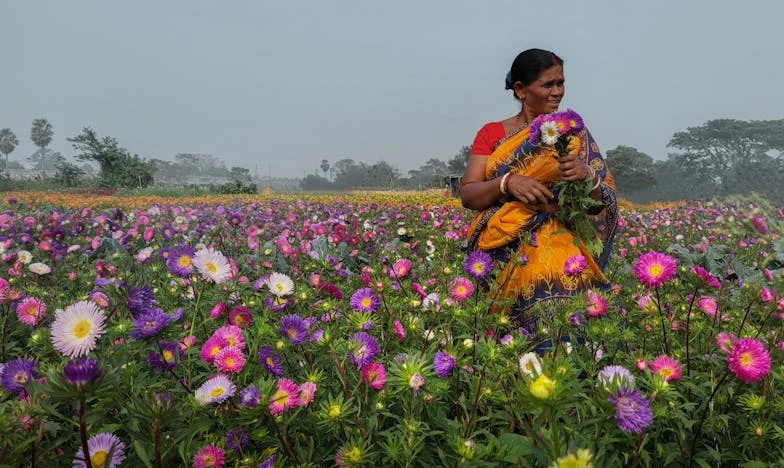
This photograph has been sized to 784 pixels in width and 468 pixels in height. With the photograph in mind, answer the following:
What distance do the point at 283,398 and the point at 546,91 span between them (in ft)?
5.37

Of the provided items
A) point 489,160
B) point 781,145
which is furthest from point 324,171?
point 489,160

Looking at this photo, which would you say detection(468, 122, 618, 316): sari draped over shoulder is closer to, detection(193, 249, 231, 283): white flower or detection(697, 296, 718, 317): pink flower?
detection(697, 296, 718, 317): pink flower

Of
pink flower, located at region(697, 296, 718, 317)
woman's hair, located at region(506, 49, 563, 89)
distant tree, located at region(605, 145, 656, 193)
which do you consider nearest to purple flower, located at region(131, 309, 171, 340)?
pink flower, located at region(697, 296, 718, 317)

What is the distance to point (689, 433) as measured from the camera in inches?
33.9

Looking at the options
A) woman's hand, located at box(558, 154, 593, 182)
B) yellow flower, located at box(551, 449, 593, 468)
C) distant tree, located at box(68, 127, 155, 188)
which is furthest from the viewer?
distant tree, located at box(68, 127, 155, 188)

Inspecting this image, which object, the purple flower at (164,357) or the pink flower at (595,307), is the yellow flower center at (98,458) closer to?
the purple flower at (164,357)

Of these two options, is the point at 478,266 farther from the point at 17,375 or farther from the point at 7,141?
the point at 7,141

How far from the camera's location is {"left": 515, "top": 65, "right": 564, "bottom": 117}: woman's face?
1885 millimetres

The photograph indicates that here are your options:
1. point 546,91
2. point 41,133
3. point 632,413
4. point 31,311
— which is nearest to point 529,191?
point 546,91

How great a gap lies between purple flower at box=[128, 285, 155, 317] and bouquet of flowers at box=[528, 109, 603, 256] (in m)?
1.23

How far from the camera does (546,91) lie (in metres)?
1.90

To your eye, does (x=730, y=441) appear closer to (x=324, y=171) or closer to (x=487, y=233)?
(x=487, y=233)

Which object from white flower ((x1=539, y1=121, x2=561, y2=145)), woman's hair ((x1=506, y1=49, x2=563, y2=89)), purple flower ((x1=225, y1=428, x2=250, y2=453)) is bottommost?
purple flower ((x1=225, y1=428, x2=250, y2=453))

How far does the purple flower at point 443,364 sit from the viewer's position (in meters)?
0.86
